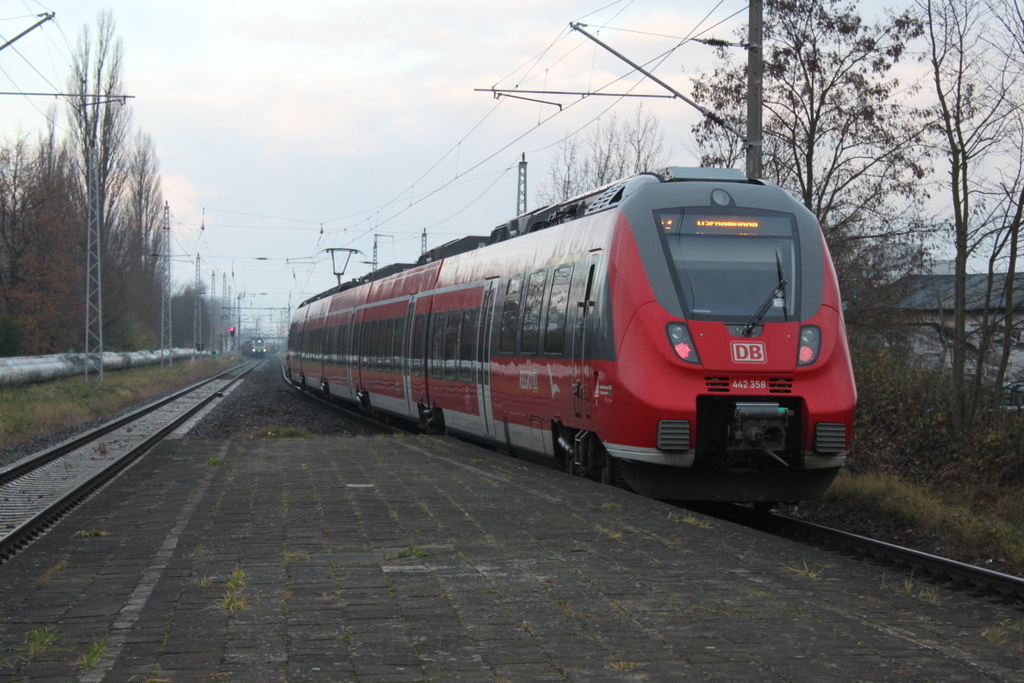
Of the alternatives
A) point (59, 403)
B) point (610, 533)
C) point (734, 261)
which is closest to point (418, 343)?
point (734, 261)

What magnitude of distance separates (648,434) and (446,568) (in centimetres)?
350

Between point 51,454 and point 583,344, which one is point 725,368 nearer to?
point 583,344

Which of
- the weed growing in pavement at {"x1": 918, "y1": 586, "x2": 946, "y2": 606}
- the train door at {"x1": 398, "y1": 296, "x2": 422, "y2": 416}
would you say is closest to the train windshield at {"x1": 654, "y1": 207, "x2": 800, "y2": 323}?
the weed growing in pavement at {"x1": 918, "y1": 586, "x2": 946, "y2": 606}

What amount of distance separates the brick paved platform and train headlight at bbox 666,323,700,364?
138cm

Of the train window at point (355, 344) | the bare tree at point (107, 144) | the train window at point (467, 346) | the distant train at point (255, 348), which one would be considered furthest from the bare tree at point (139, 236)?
the distant train at point (255, 348)

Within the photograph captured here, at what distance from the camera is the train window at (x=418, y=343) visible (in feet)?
64.5

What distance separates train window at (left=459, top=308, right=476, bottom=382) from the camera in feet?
52.5

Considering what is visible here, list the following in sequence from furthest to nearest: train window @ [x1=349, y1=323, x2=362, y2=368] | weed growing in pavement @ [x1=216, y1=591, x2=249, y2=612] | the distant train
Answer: the distant train
train window @ [x1=349, y1=323, x2=362, y2=368]
weed growing in pavement @ [x1=216, y1=591, x2=249, y2=612]

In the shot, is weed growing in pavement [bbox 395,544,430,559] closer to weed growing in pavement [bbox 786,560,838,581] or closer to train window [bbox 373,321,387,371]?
weed growing in pavement [bbox 786,560,838,581]

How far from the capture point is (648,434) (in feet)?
31.7

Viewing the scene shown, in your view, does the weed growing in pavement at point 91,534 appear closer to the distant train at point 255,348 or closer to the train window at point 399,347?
the train window at point 399,347

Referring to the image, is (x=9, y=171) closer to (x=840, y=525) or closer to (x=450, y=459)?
(x=450, y=459)

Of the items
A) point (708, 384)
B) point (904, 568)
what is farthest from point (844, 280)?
point (904, 568)

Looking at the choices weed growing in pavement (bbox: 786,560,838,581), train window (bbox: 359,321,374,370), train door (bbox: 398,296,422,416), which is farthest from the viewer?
train window (bbox: 359,321,374,370)
